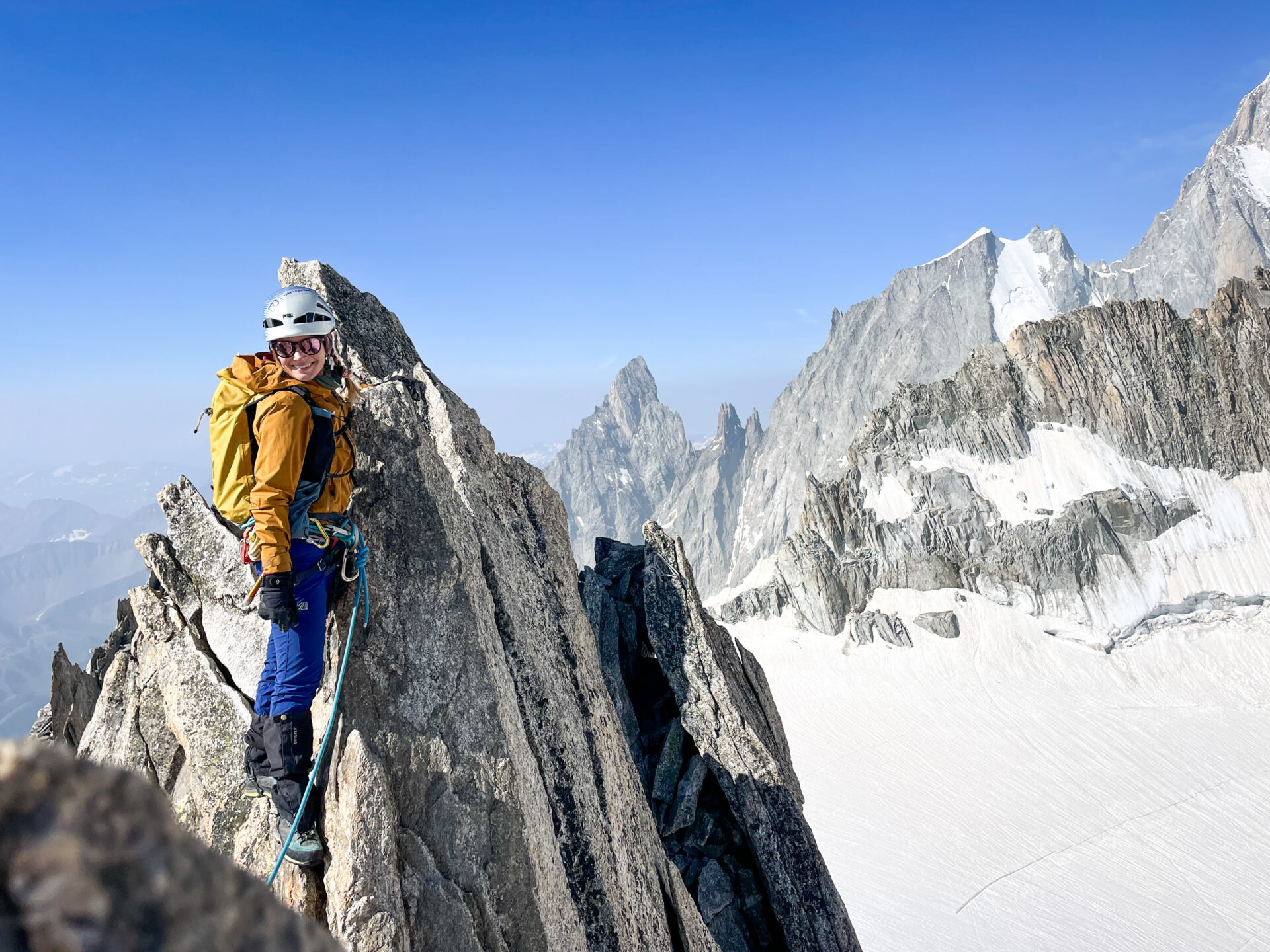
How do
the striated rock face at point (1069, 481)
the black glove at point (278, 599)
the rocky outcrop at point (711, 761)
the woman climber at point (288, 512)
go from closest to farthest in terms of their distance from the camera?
the black glove at point (278, 599)
the woman climber at point (288, 512)
the rocky outcrop at point (711, 761)
the striated rock face at point (1069, 481)

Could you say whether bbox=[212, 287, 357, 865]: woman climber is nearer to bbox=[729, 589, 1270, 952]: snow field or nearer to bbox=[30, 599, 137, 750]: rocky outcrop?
bbox=[30, 599, 137, 750]: rocky outcrop

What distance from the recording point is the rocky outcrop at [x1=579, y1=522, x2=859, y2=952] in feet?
43.3

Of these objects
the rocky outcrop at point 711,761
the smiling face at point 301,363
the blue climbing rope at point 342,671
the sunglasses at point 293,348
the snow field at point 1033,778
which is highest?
the sunglasses at point 293,348

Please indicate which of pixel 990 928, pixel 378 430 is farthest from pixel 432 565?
pixel 990 928

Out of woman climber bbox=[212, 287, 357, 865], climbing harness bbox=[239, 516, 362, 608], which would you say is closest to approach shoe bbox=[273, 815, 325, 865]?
woman climber bbox=[212, 287, 357, 865]

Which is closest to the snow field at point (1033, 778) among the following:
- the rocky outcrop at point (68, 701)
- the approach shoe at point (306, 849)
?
the rocky outcrop at point (68, 701)

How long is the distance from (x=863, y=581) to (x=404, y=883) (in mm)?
87520

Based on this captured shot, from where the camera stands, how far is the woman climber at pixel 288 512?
6.19 meters

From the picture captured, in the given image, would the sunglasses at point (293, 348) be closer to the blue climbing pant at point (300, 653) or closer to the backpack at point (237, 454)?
the backpack at point (237, 454)

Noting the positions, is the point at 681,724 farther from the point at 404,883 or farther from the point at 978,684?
the point at 978,684

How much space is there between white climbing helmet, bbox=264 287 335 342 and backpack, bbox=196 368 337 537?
0.58 m

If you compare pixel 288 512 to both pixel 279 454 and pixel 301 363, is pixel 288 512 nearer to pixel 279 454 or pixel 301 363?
pixel 279 454

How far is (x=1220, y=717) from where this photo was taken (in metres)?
67.4

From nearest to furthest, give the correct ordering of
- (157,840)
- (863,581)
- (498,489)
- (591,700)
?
(157,840), (591,700), (498,489), (863,581)
